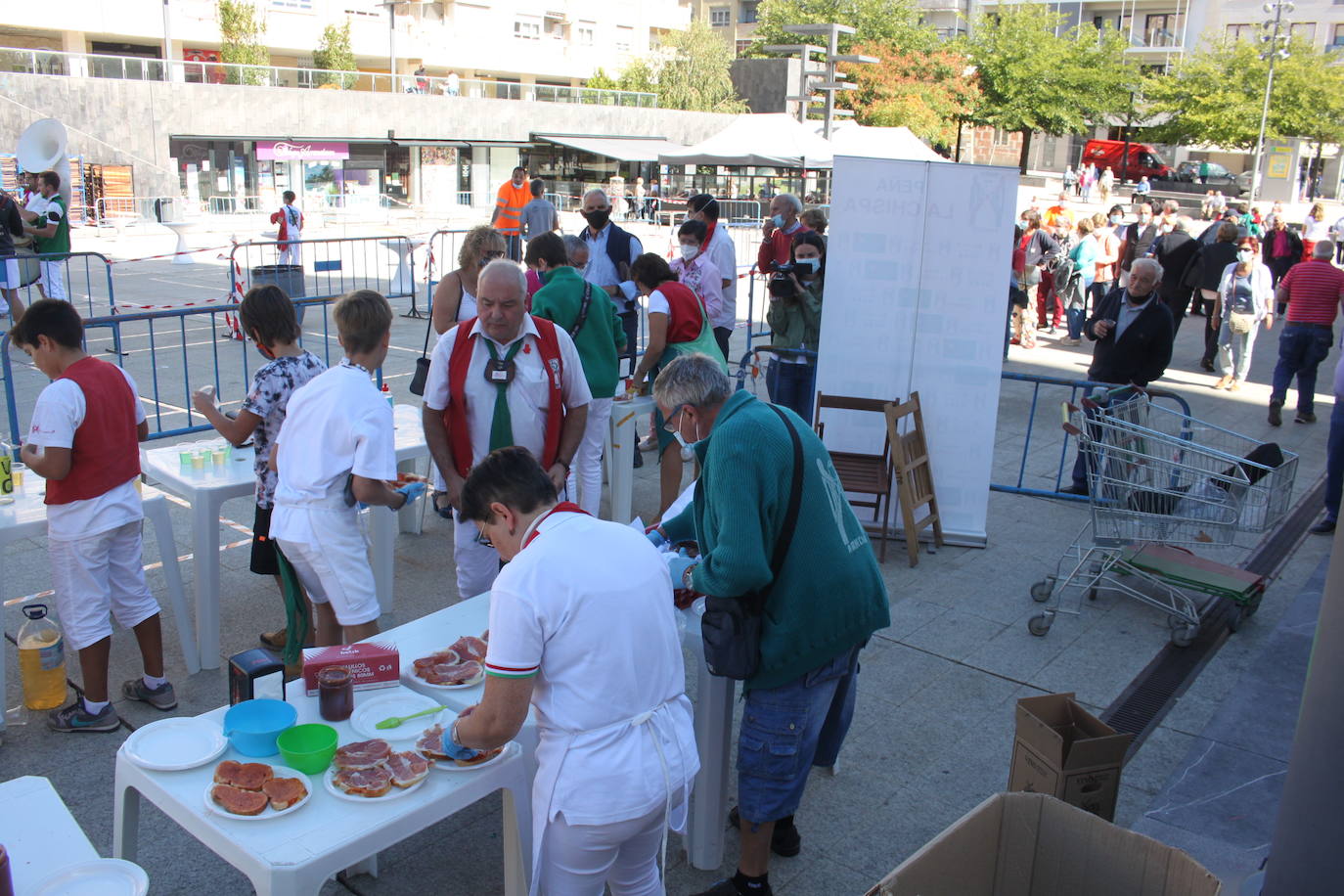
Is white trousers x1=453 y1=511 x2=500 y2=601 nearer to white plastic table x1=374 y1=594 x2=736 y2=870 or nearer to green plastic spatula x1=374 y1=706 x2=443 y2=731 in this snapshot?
white plastic table x1=374 y1=594 x2=736 y2=870

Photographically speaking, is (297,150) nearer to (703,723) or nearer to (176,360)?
(176,360)

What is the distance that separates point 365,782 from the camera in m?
2.88

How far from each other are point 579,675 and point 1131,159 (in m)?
56.1

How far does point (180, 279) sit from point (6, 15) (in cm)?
2806

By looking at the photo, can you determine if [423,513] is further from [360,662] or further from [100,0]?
[100,0]

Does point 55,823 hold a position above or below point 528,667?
below

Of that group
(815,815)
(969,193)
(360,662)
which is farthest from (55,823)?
(969,193)

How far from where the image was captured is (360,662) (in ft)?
11.2

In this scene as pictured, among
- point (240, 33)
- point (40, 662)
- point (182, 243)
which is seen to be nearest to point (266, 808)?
point (40, 662)

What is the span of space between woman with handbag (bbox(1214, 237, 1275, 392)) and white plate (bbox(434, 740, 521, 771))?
11.8 m

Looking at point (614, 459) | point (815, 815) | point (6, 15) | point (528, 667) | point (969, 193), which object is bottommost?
point (815, 815)

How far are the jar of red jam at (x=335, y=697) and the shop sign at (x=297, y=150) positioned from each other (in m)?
32.9

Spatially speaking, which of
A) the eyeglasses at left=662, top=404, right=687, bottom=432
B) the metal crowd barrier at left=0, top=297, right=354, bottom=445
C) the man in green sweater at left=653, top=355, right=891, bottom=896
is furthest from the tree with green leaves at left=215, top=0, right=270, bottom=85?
the man in green sweater at left=653, top=355, right=891, bottom=896

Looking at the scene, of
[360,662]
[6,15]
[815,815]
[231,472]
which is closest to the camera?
[360,662]
